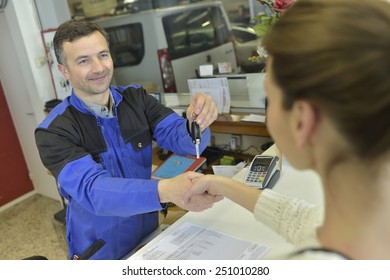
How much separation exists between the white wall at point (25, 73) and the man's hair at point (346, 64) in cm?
262

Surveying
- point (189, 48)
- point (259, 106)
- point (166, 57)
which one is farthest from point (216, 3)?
point (259, 106)

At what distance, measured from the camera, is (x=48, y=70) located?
2.72 metres

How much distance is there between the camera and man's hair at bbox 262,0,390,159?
0.43 metres

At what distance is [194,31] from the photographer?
328 cm

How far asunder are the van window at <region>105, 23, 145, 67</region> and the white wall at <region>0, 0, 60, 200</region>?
2.05ft

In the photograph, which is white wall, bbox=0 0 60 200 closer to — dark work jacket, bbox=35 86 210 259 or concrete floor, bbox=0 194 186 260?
concrete floor, bbox=0 194 186 260

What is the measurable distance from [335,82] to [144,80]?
2.70 metres

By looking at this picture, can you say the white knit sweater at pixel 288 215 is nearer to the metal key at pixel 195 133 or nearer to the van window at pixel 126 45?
the metal key at pixel 195 133

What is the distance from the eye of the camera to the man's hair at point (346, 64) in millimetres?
429

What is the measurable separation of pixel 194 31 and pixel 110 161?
7.43ft

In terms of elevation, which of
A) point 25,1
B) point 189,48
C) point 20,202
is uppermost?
point 25,1

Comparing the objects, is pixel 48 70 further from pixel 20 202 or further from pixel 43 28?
pixel 20 202

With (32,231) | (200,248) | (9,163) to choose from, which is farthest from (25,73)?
(200,248)

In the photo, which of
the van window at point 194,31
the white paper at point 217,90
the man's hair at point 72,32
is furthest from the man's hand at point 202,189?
the van window at point 194,31
